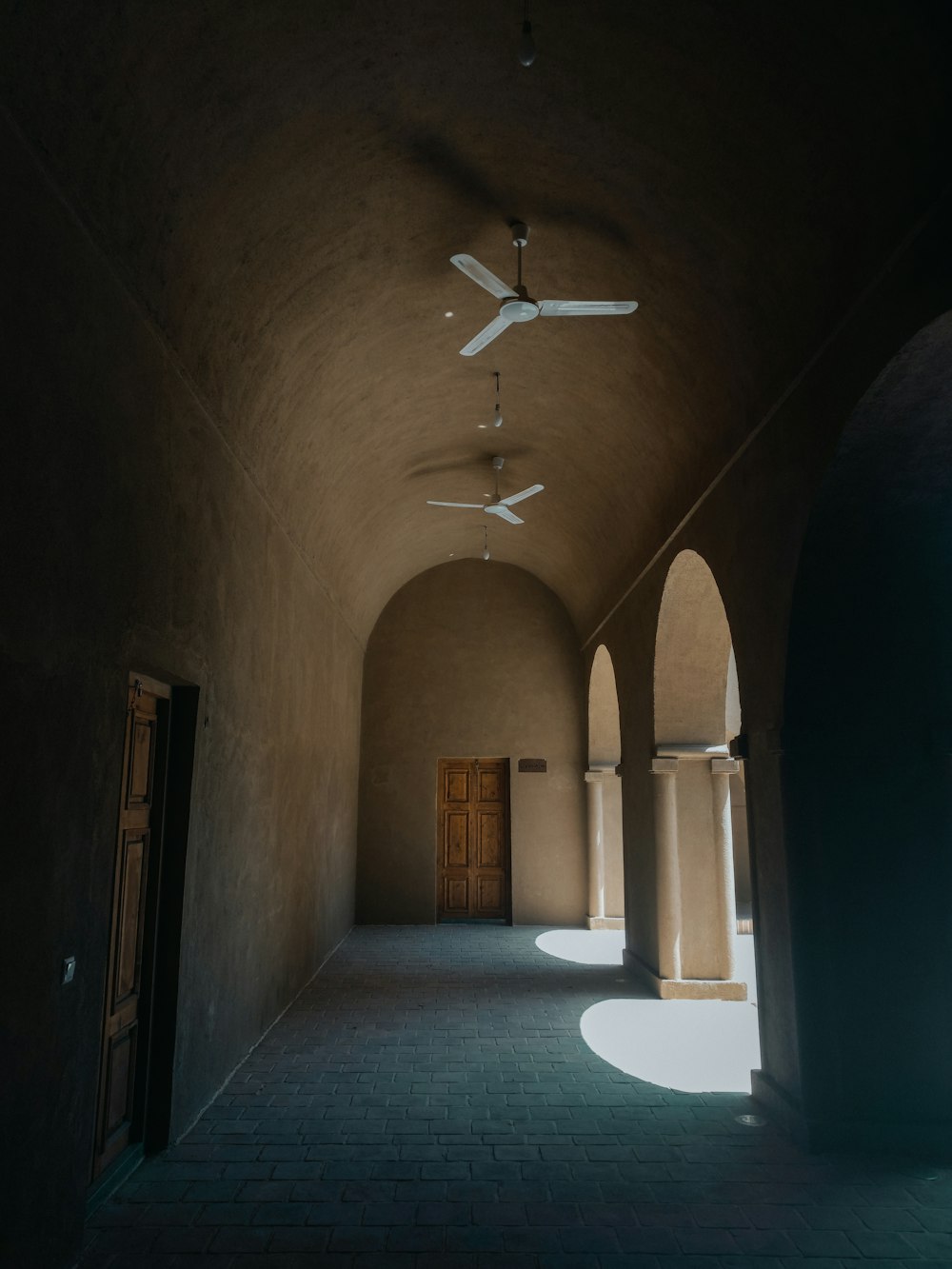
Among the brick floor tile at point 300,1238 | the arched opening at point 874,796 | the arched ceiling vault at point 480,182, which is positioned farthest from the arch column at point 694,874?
the brick floor tile at point 300,1238

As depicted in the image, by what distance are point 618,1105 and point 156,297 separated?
6005mm

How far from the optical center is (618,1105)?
596cm

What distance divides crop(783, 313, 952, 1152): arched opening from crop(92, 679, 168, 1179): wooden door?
13.4 ft

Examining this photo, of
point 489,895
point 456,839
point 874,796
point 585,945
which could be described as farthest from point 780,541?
point 489,895

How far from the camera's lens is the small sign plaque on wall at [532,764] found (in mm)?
15125

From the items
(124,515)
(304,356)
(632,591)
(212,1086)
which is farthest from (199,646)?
(632,591)

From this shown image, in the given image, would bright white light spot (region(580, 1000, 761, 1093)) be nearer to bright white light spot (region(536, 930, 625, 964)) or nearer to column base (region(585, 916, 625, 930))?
bright white light spot (region(536, 930, 625, 964))

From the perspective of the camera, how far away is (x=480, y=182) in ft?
18.5

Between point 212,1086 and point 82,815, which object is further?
point 212,1086

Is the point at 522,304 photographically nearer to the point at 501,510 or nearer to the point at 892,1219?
the point at 501,510

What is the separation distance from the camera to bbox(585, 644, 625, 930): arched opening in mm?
14234

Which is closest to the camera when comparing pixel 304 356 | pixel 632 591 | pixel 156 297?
pixel 156 297

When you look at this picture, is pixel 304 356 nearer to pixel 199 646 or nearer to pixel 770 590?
pixel 199 646

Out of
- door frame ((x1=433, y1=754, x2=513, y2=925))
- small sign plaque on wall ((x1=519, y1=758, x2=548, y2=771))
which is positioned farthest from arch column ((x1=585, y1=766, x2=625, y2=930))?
door frame ((x1=433, y1=754, x2=513, y2=925))
